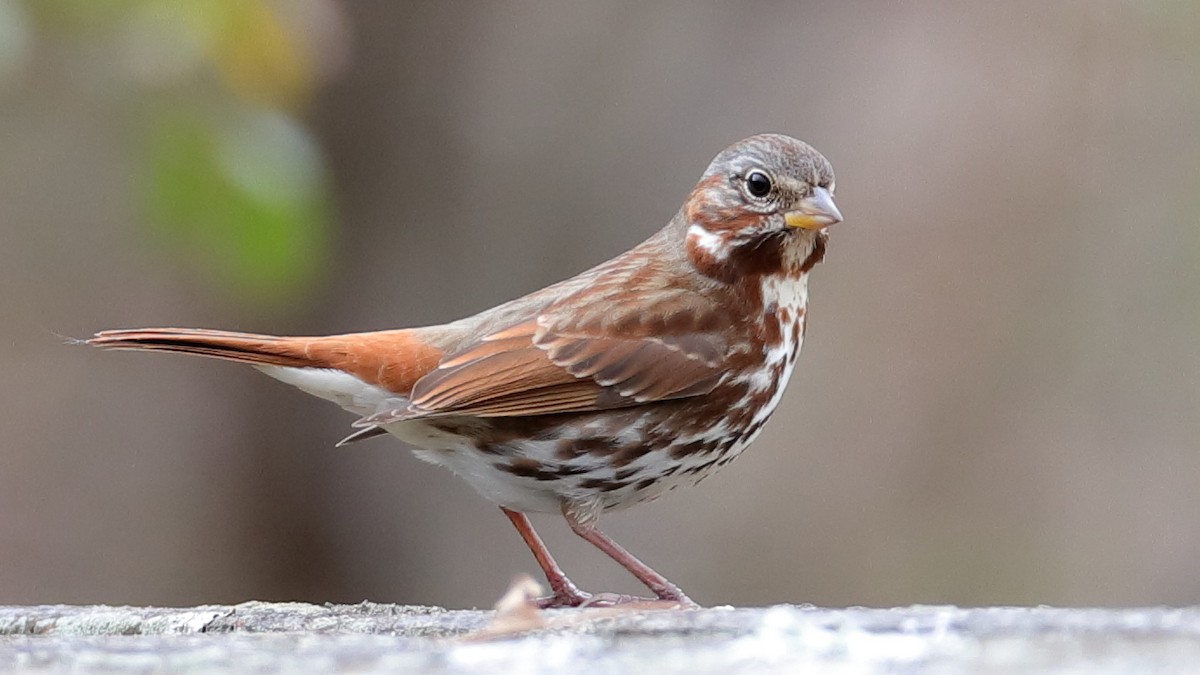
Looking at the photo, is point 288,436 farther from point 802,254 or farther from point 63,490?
point 802,254

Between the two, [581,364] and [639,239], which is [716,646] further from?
[639,239]

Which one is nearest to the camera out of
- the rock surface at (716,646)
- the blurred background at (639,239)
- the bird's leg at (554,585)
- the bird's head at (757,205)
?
the rock surface at (716,646)

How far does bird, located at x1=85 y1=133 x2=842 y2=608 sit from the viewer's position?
4113mm

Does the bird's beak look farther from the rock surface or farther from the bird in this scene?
the rock surface

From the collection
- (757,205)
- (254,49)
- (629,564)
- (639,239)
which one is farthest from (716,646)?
(639,239)

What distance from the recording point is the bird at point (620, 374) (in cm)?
411

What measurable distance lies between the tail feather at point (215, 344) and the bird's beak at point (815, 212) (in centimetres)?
122

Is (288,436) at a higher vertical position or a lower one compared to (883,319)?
lower

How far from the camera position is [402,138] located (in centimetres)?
658

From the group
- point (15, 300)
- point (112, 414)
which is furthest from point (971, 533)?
point (15, 300)

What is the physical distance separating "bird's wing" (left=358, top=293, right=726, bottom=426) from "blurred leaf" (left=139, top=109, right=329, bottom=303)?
47cm

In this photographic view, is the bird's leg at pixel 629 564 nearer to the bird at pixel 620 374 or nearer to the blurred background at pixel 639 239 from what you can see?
the bird at pixel 620 374

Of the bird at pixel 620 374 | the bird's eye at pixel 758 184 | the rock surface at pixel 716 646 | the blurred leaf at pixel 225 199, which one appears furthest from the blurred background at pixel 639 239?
the rock surface at pixel 716 646

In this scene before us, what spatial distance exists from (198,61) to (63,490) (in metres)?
4.55
